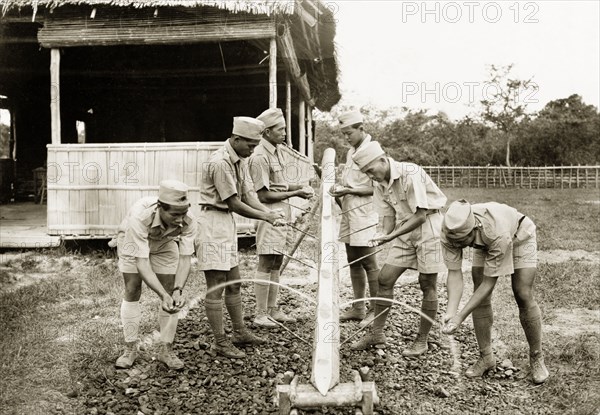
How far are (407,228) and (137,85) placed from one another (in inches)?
453

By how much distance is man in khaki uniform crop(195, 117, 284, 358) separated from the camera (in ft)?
15.0

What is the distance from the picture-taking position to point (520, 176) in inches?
1187

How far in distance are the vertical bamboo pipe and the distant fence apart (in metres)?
26.6

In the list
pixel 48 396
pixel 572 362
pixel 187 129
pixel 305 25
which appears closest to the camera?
pixel 48 396

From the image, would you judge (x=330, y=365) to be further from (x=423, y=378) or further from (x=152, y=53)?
(x=152, y=53)

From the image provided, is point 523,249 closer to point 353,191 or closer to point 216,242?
point 353,191

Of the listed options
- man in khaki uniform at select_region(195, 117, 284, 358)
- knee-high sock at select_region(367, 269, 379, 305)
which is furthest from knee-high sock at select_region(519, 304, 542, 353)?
man in khaki uniform at select_region(195, 117, 284, 358)

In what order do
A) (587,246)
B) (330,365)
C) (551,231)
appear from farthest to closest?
1. (551,231)
2. (587,246)
3. (330,365)

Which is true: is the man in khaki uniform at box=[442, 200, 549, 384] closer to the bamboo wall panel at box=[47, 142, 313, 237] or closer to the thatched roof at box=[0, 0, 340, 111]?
the bamboo wall panel at box=[47, 142, 313, 237]

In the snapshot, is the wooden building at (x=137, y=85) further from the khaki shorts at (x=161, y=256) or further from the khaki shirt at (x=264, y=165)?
the khaki shorts at (x=161, y=256)

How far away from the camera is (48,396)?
154 inches

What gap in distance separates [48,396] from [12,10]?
743 centimetres

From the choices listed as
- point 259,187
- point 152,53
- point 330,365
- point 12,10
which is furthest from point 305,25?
Result: point 330,365

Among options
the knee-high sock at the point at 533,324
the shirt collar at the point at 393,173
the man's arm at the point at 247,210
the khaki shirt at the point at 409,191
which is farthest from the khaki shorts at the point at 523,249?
the man's arm at the point at 247,210
